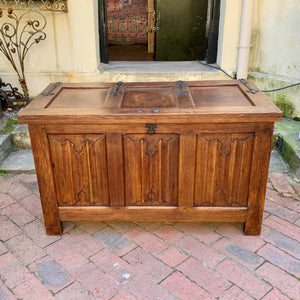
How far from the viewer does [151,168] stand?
268cm

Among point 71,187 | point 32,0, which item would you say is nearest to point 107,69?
point 32,0

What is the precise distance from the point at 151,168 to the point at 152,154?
12cm

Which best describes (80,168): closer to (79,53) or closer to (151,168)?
(151,168)

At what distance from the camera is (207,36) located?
5.13 metres

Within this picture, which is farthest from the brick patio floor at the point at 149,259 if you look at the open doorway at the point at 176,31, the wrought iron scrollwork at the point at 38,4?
the open doorway at the point at 176,31

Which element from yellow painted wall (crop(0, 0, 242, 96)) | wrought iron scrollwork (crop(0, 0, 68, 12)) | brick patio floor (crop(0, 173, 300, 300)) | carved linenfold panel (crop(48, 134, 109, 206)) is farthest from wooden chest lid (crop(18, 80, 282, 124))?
wrought iron scrollwork (crop(0, 0, 68, 12))

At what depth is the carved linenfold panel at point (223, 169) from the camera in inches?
101

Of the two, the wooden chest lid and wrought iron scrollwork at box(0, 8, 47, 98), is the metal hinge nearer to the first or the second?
the wooden chest lid

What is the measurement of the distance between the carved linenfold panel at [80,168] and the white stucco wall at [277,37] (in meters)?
3.07

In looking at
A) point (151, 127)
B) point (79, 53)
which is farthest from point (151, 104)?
point (79, 53)

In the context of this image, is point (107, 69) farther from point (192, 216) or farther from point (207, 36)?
point (192, 216)

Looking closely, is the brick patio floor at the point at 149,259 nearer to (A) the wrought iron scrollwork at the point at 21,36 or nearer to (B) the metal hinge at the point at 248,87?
(B) the metal hinge at the point at 248,87

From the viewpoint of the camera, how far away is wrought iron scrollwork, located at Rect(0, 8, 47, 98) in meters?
4.47

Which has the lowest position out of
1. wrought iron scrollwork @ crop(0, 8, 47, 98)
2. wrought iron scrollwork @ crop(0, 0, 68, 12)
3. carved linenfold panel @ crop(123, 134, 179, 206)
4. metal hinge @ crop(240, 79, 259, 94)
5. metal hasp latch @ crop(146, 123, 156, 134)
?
carved linenfold panel @ crop(123, 134, 179, 206)
